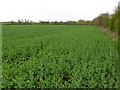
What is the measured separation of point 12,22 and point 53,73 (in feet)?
270

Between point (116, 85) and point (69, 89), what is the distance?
47.5 inches

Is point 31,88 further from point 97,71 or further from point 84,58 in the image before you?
point 84,58

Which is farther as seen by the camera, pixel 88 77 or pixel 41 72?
pixel 41 72

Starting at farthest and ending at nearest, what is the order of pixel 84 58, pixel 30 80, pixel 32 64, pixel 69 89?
pixel 84 58 < pixel 32 64 < pixel 30 80 < pixel 69 89

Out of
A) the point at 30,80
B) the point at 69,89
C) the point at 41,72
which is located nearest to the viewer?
the point at 69,89

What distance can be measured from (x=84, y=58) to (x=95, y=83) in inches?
128

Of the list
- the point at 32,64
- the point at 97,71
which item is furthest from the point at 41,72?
the point at 97,71

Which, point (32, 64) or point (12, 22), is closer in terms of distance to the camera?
point (32, 64)

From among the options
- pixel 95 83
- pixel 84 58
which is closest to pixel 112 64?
pixel 84 58

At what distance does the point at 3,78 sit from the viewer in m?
6.96

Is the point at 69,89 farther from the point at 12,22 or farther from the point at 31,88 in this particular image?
the point at 12,22

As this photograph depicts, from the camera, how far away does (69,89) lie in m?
6.09

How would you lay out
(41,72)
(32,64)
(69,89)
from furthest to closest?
1. (32,64)
2. (41,72)
3. (69,89)

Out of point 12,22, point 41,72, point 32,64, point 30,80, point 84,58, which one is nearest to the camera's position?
point 30,80
